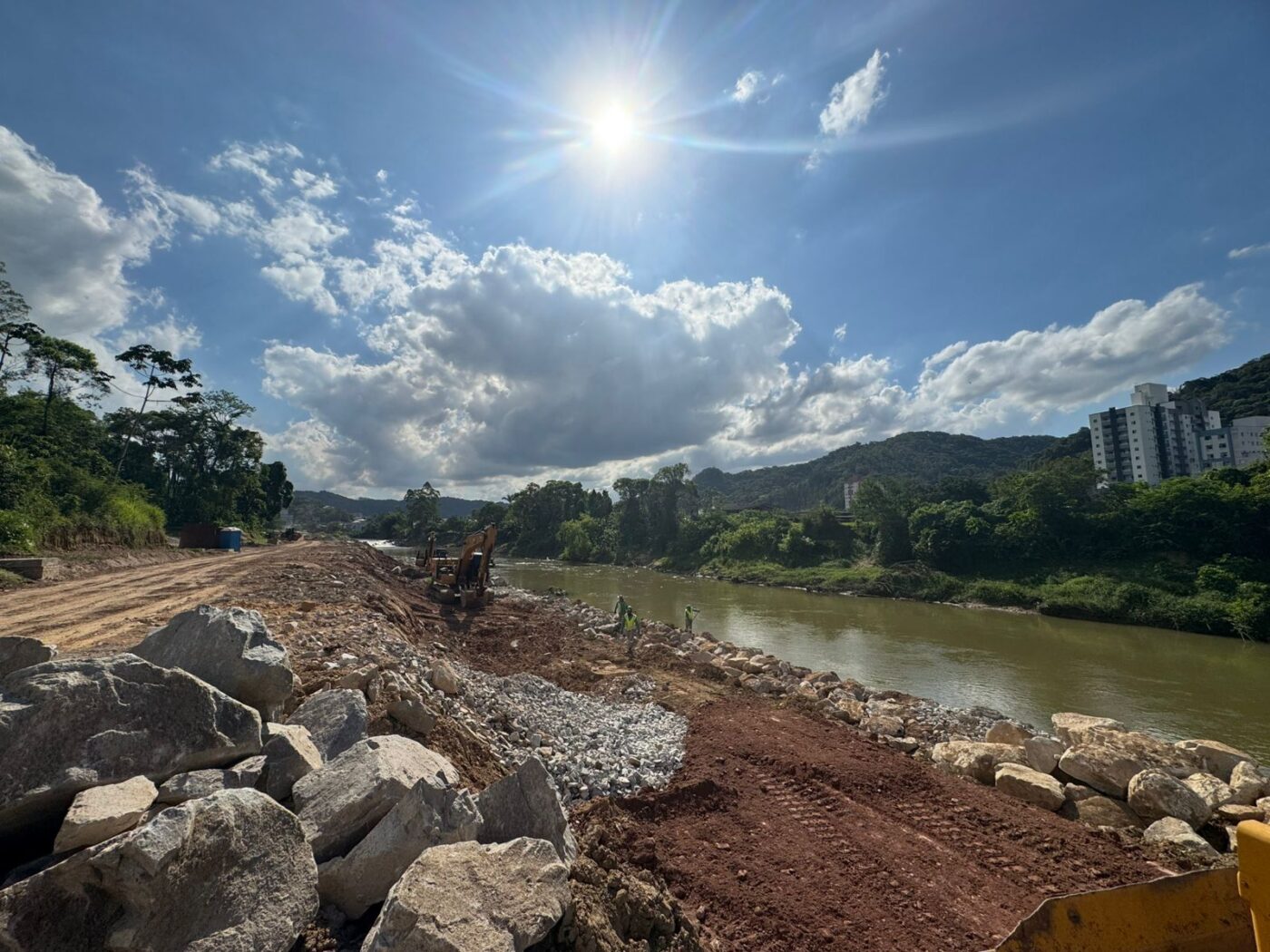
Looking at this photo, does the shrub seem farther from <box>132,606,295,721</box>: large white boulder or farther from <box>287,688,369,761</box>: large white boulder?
<box>287,688,369,761</box>: large white boulder

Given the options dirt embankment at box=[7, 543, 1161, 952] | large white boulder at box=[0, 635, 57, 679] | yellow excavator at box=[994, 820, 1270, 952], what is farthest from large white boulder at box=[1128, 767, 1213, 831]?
large white boulder at box=[0, 635, 57, 679]

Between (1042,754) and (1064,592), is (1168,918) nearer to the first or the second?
(1042,754)

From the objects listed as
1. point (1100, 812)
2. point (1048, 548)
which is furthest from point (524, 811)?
point (1048, 548)

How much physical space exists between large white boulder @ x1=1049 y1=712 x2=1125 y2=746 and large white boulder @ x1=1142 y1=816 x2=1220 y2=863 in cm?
240

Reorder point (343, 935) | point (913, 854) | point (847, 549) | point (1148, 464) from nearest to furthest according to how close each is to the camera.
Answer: point (343, 935)
point (913, 854)
point (847, 549)
point (1148, 464)

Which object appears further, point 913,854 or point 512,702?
point 512,702

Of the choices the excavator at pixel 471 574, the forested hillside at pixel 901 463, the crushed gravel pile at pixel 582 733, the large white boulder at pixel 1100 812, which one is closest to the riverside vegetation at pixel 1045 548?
the large white boulder at pixel 1100 812

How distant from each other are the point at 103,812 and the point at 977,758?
9506 millimetres

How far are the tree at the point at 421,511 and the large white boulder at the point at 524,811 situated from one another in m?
114

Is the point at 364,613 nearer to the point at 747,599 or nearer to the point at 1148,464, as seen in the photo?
the point at 747,599

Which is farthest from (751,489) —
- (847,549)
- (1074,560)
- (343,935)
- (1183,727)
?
(343,935)

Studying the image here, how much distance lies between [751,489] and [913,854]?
175m

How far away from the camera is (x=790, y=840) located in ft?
19.0

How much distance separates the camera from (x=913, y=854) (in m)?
5.64
